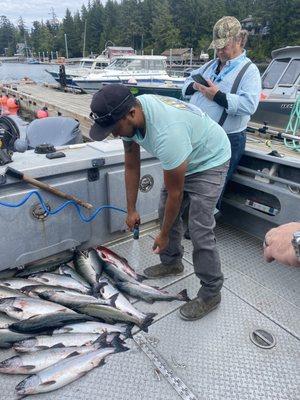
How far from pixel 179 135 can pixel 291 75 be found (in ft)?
25.0

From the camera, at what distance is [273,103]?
288 inches

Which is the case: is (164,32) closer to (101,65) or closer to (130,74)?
(101,65)

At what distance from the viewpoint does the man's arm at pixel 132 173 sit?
2.56 meters

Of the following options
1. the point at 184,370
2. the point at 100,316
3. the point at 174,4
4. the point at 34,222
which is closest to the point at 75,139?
the point at 34,222

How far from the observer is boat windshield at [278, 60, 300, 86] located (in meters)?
8.08

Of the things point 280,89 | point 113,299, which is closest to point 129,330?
point 113,299

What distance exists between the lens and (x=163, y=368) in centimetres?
210

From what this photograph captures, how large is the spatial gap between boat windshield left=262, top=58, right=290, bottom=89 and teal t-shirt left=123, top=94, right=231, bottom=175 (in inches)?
288

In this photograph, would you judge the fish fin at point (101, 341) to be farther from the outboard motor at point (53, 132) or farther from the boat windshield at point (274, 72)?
the boat windshield at point (274, 72)

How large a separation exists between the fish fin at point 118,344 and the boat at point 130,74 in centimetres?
1662

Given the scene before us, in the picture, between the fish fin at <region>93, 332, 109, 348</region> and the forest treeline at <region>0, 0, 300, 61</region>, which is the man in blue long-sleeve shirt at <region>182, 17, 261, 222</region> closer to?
the fish fin at <region>93, 332, 109, 348</region>

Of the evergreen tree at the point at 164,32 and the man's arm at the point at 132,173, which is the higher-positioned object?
the evergreen tree at the point at 164,32

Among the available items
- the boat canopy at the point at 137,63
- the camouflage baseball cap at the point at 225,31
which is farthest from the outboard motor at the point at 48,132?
the boat canopy at the point at 137,63

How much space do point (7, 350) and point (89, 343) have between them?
1.86 feet
